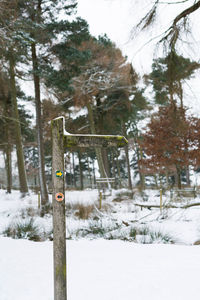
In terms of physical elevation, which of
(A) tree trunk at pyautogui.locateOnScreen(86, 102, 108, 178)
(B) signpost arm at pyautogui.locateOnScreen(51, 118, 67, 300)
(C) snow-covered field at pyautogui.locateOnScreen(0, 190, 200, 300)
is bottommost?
(C) snow-covered field at pyautogui.locateOnScreen(0, 190, 200, 300)

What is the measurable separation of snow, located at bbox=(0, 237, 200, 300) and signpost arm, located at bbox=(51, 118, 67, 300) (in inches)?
28.8

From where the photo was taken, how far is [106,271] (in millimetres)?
3420

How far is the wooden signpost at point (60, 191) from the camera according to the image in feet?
6.82

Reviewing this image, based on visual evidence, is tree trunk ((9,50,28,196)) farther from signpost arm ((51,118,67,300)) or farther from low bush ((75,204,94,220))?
signpost arm ((51,118,67,300))

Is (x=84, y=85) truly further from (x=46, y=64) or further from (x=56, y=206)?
(x=56, y=206)

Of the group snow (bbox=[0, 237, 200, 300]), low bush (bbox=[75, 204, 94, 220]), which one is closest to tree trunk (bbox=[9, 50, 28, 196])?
low bush (bbox=[75, 204, 94, 220])

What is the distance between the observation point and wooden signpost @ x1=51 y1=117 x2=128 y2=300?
6.82 feet

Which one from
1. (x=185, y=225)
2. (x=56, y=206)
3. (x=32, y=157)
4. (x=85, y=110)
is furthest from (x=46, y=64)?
(x=32, y=157)

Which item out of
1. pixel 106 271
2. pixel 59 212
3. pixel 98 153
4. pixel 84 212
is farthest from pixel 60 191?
pixel 98 153

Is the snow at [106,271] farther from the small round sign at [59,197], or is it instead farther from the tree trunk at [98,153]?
the tree trunk at [98,153]

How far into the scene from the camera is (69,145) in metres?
2.17

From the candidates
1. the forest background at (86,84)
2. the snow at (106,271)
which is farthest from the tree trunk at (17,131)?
the snow at (106,271)

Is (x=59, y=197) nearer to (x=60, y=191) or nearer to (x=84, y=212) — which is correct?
(x=60, y=191)

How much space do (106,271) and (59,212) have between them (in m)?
1.90
